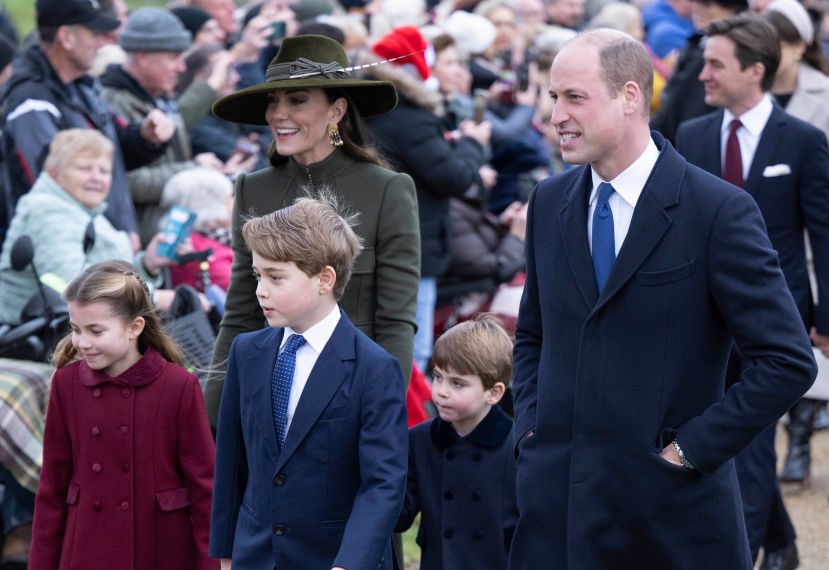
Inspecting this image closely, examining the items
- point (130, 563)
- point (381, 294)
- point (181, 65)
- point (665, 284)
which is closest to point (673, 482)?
point (665, 284)

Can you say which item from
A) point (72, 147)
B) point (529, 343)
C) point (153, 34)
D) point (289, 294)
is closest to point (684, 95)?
point (153, 34)

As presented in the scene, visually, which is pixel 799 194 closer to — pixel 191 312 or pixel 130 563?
pixel 191 312

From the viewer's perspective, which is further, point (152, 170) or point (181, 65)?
point (181, 65)

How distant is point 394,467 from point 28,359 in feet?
8.91

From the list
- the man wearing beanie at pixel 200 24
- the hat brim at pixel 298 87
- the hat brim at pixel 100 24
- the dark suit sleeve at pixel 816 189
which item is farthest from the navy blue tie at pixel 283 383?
the man wearing beanie at pixel 200 24

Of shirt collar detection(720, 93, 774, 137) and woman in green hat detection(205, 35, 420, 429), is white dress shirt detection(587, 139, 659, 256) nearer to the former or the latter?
woman in green hat detection(205, 35, 420, 429)

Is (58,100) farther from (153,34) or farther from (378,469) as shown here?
(378,469)

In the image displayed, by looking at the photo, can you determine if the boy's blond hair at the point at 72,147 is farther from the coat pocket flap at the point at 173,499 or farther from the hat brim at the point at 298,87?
the coat pocket flap at the point at 173,499

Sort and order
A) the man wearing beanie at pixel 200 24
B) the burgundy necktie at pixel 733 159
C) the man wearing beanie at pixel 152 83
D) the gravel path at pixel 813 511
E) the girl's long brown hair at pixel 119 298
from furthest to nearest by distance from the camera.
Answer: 1. the man wearing beanie at pixel 200 24
2. the man wearing beanie at pixel 152 83
3. the gravel path at pixel 813 511
4. the burgundy necktie at pixel 733 159
5. the girl's long brown hair at pixel 119 298

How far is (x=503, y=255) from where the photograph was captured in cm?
884

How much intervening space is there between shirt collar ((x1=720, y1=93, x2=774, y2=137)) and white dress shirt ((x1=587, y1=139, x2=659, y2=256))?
2524 mm

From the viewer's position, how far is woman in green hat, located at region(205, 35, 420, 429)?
452 cm

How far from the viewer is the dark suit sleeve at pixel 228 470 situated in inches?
156

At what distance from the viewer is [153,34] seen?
314 inches
